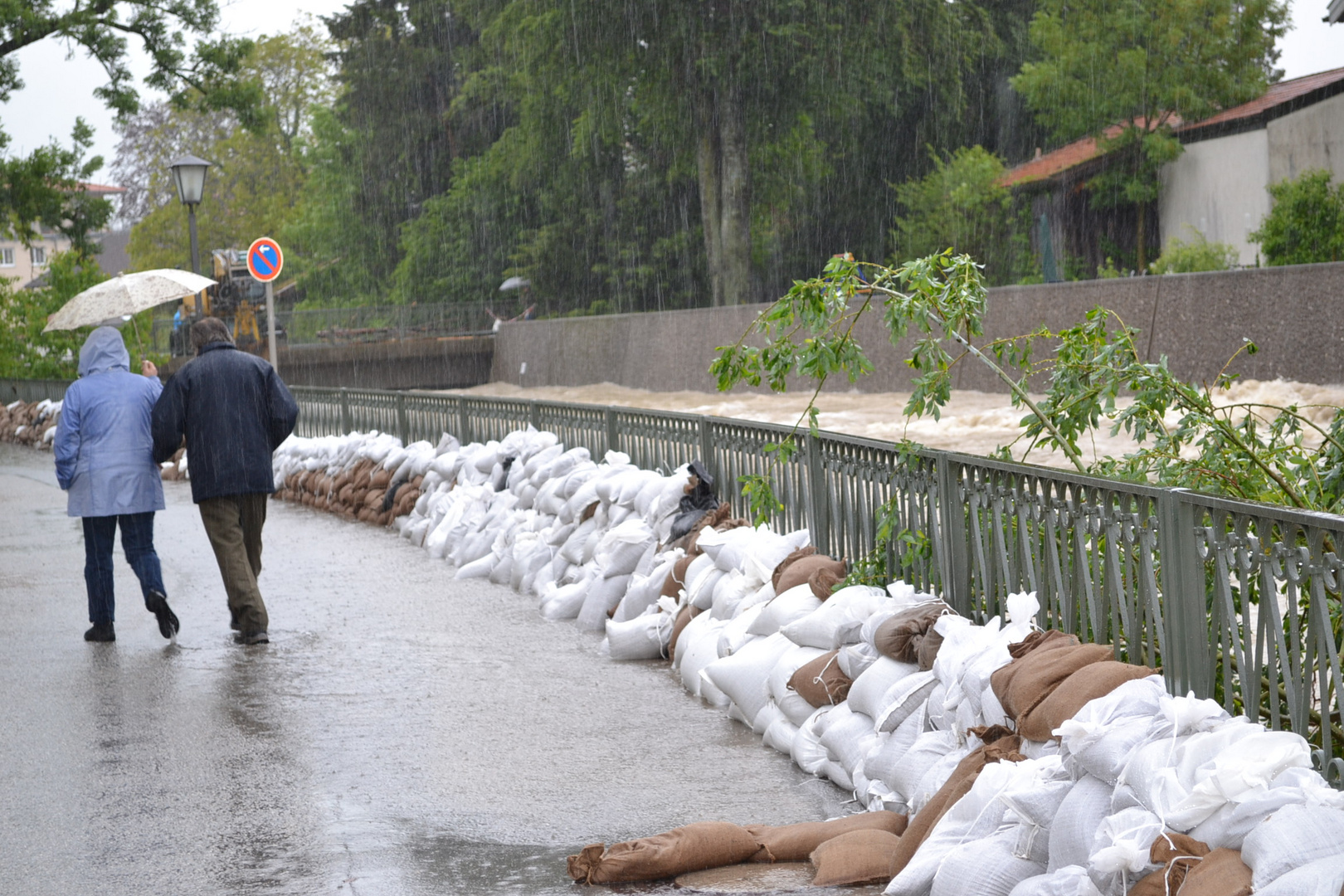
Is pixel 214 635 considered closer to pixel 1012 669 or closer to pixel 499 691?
pixel 499 691

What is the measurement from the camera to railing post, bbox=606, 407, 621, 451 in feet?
35.1

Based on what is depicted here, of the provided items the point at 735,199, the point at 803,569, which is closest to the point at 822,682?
the point at 803,569

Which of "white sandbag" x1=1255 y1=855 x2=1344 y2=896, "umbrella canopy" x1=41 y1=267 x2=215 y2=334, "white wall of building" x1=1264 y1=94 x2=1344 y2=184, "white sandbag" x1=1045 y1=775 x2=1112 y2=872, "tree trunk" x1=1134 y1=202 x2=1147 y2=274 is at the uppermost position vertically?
"white wall of building" x1=1264 y1=94 x2=1344 y2=184

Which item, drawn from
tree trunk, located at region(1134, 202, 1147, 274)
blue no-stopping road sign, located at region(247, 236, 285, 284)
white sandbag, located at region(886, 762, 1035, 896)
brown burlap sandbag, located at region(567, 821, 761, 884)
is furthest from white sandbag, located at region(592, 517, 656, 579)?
tree trunk, located at region(1134, 202, 1147, 274)

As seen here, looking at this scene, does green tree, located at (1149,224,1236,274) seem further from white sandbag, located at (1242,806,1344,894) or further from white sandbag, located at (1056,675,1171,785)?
white sandbag, located at (1242,806,1344,894)

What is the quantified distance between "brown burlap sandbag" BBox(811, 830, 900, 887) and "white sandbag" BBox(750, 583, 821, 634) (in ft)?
5.69

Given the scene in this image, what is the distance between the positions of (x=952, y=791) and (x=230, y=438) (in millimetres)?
4976

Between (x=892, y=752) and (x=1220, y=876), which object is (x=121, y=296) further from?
(x=1220, y=876)

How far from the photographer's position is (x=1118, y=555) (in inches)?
193

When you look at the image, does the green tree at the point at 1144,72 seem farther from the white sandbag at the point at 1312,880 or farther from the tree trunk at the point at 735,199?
the white sandbag at the point at 1312,880

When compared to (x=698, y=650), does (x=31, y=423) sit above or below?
above

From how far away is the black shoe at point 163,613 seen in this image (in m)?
8.25

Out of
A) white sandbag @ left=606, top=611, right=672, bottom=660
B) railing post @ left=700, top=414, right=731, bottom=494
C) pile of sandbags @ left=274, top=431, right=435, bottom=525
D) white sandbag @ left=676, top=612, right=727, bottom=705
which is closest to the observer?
white sandbag @ left=676, top=612, right=727, bottom=705

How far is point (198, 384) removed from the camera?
8.16m
